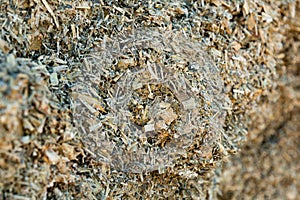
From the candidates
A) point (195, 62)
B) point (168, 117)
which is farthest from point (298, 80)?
point (168, 117)

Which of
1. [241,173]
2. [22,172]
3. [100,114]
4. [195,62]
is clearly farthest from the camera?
[241,173]

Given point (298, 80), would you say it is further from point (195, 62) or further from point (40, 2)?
point (40, 2)

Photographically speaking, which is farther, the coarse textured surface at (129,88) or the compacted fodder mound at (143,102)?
the compacted fodder mound at (143,102)

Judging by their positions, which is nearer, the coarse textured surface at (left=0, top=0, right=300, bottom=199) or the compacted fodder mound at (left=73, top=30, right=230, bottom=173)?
the coarse textured surface at (left=0, top=0, right=300, bottom=199)

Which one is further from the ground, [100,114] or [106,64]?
[106,64]
